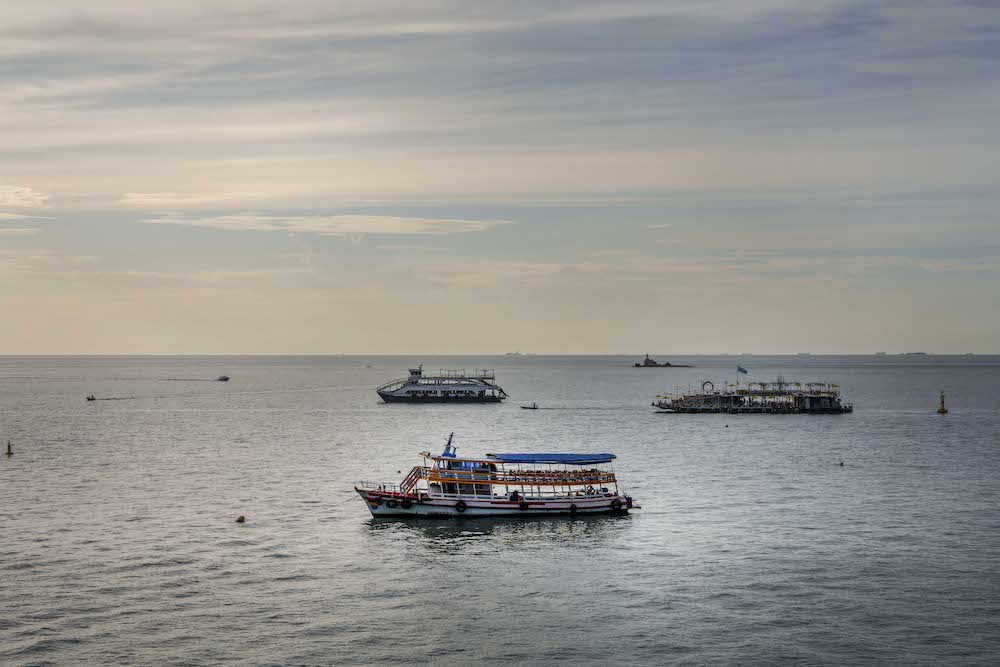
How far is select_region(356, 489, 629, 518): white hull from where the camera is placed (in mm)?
79750

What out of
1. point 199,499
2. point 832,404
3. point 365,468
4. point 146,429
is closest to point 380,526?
point 199,499

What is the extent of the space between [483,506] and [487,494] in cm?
149

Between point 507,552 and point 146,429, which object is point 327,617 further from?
point 146,429

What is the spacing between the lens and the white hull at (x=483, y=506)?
79.8 metres

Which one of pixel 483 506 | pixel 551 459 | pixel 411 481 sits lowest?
pixel 483 506

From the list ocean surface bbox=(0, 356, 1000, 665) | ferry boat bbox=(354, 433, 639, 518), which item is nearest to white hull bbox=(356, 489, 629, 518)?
ferry boat bbox=(354, 433, 639, 518)

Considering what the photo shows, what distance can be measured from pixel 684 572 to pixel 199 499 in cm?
4860

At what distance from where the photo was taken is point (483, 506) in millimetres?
81250

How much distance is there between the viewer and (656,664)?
46219 mm

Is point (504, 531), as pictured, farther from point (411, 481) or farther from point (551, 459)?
point (551, 459)

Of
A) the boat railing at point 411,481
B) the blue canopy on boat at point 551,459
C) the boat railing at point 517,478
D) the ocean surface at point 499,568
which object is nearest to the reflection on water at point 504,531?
the ocean surface at point 499,568

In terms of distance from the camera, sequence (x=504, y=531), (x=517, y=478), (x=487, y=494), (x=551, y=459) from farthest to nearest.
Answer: (x=551, y=459) < (x=517, y=478) < (x=487, y=494) < (x=504, y=531)

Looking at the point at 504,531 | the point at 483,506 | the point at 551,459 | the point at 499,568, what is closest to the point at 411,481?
the point at 483,506

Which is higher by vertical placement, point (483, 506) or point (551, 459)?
point (551, 459)
